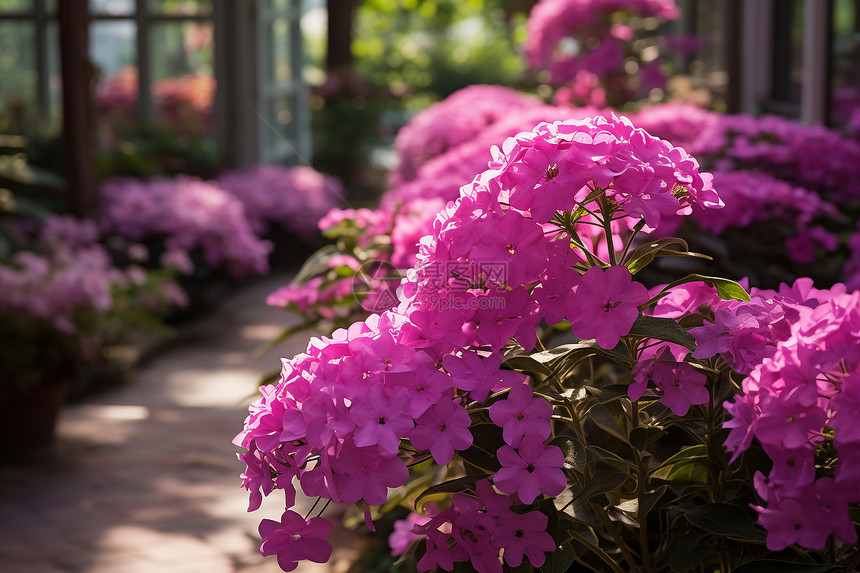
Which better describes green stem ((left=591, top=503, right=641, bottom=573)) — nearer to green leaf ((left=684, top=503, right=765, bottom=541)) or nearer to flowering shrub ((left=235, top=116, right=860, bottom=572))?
flowering shrub ((left=235, top=116, right=860, bottom=572))

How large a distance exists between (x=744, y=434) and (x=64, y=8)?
510 cm

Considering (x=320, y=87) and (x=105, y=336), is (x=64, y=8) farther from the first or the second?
(x=320, y=87)

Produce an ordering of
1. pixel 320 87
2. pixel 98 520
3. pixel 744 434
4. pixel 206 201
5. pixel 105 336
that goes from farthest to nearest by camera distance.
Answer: pixel 320 87 → pixel 206 201 → pixel 105 336 → pixel 98 520 → pixel 744 434

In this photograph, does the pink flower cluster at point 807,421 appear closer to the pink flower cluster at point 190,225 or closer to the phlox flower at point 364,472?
the phlox flower at point 364,472

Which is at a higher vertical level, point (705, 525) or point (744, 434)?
point (744, 434)

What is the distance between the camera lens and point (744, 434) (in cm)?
99

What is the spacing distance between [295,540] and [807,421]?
1.92 ft

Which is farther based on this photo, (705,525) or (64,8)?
(64,8)

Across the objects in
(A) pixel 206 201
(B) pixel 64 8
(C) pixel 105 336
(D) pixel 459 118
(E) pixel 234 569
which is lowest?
(E) pixel 234 569

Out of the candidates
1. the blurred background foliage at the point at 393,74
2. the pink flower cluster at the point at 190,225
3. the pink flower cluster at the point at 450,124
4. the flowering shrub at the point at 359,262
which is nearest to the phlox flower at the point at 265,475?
the flowering shrub at the point at 359,262

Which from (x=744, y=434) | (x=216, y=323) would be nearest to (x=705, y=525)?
(x=744, y=434)

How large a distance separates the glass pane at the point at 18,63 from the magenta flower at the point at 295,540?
6633 millimetres

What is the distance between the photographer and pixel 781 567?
1.03 m

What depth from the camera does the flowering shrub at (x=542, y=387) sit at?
1.04 m
